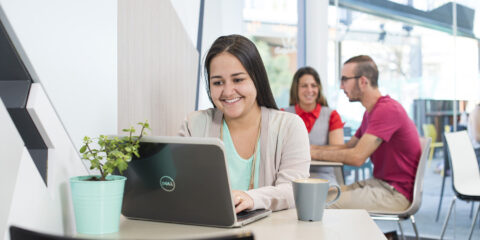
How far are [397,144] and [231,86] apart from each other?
1432mm

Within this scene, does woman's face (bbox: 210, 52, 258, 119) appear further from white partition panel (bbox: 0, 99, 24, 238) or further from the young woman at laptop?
white partition panel (bbox: 0, 99, 24, 238)

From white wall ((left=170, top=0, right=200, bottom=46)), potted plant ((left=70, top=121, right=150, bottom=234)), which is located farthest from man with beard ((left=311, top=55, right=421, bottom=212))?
potted plant ((left=70, top=121, right=150, bottom=234))

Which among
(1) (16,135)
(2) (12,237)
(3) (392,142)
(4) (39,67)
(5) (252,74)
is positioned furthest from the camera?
(3) (392,142)

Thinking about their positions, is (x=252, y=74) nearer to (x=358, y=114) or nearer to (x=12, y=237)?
(x=12, y=237)

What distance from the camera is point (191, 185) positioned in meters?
1.08

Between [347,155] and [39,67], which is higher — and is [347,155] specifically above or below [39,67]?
below

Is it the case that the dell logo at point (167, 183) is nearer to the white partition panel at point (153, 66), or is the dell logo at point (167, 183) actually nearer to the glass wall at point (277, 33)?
the white partition panel at point (153, 66)

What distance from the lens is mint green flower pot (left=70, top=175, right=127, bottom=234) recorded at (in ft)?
3.34

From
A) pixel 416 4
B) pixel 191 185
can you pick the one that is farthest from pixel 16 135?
pixel 416 4

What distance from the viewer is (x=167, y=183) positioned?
1110 millimetres

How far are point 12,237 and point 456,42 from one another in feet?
16.0

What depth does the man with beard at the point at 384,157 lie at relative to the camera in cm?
265

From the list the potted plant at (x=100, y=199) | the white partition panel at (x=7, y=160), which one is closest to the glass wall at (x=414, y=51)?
the potted plant at (x=100, y=199)

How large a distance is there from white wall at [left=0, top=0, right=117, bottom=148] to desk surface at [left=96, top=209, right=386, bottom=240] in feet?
1.02
